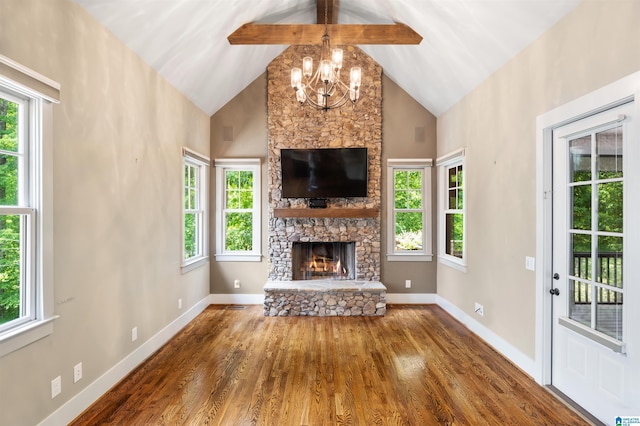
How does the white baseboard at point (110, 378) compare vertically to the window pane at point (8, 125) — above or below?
below

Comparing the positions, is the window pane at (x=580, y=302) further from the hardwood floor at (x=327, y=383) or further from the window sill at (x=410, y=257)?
the window sill at (x=410, y=257)

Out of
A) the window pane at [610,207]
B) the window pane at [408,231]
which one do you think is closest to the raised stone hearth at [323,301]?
the window pane at [408,231]

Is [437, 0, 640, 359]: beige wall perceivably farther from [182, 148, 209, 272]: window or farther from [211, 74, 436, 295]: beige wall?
[182, 148, 209, 272]: window

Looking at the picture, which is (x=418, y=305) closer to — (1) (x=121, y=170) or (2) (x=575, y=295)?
(2) (x=575, y=295)

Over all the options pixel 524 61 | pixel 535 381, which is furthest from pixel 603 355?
pixel 524 61

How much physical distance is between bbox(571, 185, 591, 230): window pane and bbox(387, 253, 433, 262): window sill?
3082 millimetres

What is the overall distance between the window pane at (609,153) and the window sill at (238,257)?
452cm

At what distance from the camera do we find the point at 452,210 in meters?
5.38

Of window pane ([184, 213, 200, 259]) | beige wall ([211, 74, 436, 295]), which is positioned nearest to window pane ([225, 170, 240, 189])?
beige wall ([211, 74, 436, 295])

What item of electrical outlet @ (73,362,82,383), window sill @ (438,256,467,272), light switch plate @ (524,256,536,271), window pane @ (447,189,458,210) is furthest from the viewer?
window pane @ (447,189,458,210)

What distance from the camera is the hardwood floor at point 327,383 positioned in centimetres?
260

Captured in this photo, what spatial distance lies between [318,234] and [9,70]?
4216 millimetres

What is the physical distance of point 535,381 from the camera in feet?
10.3

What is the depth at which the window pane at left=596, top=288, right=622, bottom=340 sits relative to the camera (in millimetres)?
2420
